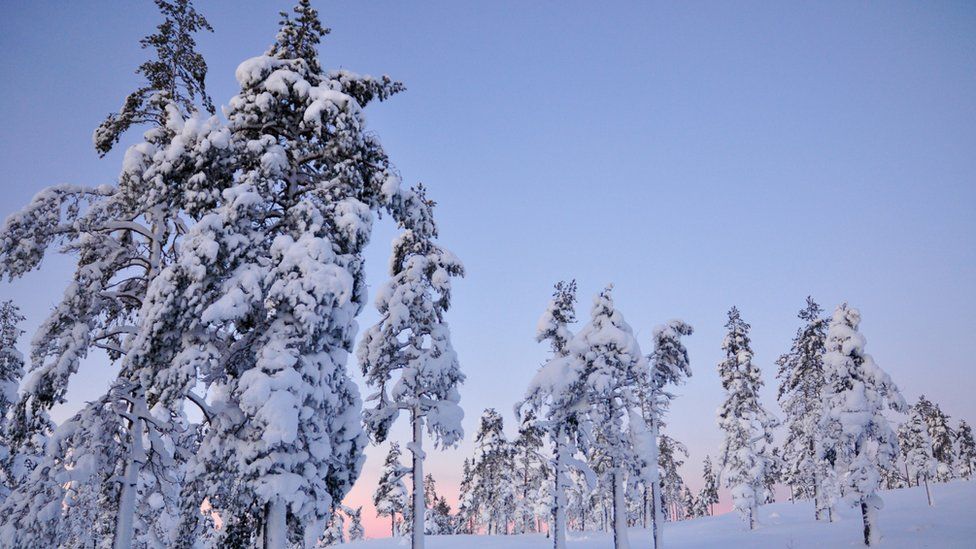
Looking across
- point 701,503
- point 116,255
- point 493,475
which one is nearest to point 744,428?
point 493,475

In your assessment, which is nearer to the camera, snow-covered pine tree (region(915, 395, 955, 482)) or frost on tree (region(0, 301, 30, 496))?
frost on tree (region(0, 301, 30, 496))

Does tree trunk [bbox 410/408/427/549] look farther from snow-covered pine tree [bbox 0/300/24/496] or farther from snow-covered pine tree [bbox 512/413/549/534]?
snow-covered pine tree [bbox 512/413/549/534]

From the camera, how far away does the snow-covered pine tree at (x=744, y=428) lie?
42.7 m

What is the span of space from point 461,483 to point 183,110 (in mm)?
63539

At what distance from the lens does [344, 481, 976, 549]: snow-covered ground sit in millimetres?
29484

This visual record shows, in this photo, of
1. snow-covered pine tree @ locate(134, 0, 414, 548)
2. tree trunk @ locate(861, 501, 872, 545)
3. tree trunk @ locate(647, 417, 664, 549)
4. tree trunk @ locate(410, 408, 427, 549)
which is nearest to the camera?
snow-covered pine tree @ locate(134, 0, 414, 548)

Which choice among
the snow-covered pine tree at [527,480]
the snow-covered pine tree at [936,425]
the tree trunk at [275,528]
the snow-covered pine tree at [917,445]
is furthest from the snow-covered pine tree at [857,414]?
the snow-covered pine tree at [936,425]

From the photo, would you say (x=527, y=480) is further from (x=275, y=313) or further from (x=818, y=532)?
(x=275, y=313)

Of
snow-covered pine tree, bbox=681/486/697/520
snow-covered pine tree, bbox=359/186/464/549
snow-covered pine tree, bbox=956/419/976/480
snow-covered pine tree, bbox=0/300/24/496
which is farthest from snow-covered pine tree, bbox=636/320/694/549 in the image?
snow-covered pine tree, bbox=681/486/697/520

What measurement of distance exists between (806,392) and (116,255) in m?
43.2

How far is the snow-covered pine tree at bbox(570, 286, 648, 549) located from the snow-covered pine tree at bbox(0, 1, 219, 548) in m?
16.9

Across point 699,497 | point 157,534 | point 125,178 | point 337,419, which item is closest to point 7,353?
point 157,534

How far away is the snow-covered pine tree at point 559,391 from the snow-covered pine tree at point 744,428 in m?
20.1

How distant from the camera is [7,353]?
2308 centimetres
